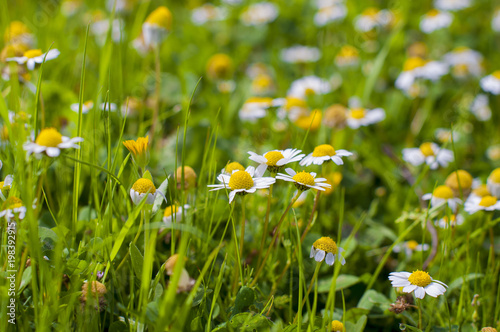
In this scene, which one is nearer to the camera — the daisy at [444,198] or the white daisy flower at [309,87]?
the daisy at [444,198]

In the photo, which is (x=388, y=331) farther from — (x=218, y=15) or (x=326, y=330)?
(x=218, y=15)

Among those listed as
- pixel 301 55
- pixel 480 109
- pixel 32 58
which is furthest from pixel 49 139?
pixel 480 109

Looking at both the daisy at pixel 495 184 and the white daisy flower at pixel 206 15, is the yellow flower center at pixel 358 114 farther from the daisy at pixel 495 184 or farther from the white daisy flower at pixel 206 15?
the white daisy flower at pixel 206 15

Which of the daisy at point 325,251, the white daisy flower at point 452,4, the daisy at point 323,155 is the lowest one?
the daisy at point 325,251

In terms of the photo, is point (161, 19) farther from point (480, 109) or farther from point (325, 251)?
point (480, 109)

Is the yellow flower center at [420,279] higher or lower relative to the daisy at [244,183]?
lower

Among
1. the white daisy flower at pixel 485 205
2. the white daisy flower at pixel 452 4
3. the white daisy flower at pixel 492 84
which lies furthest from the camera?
the white daisy flower at pixel 452 4

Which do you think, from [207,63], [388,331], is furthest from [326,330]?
[207,63]

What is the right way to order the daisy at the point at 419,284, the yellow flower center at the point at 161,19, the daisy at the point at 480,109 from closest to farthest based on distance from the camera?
the daisy at the point at 419,284 < the yellow flower center at the point at 161,19 < the daisy at the point at 480,109

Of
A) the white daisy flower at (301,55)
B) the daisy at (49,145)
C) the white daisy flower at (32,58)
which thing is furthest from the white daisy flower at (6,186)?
the white daisy flower at (301,55)
